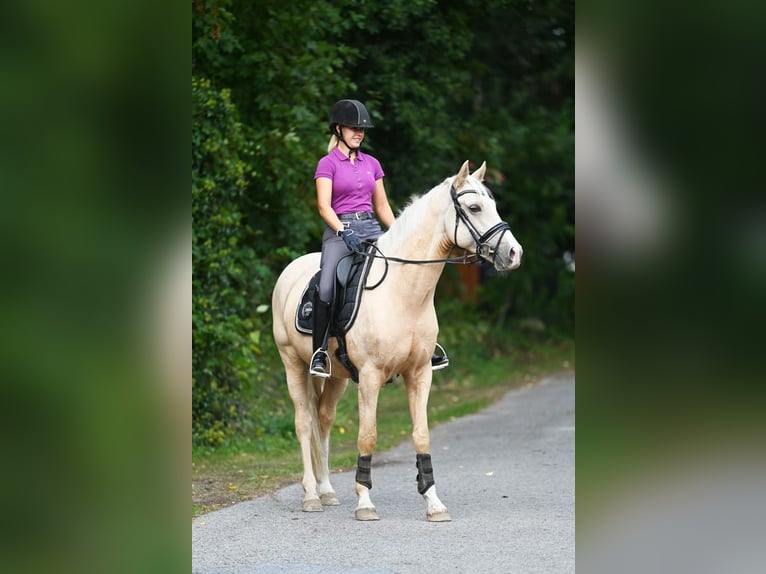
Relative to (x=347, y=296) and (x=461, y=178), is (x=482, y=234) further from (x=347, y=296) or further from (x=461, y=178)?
(x=347, y=296)

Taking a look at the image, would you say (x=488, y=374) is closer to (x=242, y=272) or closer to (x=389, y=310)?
(x=242, y=272)

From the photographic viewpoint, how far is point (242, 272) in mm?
11070

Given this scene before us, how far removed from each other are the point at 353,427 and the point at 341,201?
18.5 ft

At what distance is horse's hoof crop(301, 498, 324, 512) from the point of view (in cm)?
748

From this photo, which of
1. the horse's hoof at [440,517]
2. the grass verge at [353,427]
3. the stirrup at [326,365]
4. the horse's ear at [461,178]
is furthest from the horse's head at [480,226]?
the grass verge at [353,427]

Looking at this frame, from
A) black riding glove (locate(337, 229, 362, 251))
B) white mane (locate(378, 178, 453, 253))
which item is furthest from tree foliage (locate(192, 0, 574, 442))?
white mane (locate(378, 178, 453, 253))

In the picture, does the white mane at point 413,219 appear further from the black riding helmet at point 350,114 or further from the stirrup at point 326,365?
the stirrup at point 326,365

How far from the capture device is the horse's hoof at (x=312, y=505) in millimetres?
7477

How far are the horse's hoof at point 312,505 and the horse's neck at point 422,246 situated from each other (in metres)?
1.71

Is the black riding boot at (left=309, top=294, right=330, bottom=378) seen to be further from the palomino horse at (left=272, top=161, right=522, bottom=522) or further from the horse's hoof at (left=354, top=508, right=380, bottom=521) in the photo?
the horse's hoof at (left=354, top=508, right=380, bottom=521)

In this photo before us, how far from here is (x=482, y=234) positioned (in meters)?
6.73

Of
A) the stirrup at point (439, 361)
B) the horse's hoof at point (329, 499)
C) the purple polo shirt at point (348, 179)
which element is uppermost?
the purple polo shirt at point (348, 179)
